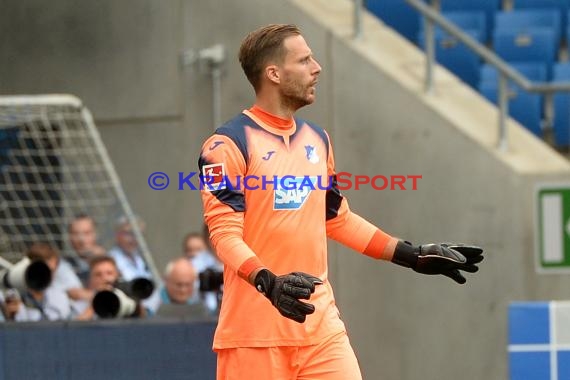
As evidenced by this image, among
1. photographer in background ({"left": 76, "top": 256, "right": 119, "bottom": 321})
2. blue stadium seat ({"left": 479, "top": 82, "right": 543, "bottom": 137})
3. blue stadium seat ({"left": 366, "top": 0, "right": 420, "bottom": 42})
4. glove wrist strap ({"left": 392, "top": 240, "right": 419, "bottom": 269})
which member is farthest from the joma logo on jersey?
blue stadium seat ({"left": 366, "top": 0, "right": 420, "bottom": 42})

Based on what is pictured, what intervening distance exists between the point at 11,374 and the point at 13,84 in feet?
18.3

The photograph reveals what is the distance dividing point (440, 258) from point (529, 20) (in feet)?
26.1

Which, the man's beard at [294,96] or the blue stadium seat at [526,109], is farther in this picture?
the blue stadium seat at [526,109]

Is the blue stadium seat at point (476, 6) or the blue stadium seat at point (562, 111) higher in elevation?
the blue stadium seat at point (476, 6)

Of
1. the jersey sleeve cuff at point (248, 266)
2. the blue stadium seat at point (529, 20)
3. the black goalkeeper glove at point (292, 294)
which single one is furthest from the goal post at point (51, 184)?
the black goalkeeper glove at point (292, 294)

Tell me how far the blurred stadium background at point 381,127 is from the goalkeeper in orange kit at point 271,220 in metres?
5.22

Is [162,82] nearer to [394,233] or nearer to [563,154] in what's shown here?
[394,233]

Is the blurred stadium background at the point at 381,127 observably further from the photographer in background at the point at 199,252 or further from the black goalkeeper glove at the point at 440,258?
the black goalkeeper glove at the point at 440,258

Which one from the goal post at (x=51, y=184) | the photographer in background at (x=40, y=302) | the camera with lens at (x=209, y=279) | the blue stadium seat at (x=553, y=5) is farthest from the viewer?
the blue stadium seat at (x=553, y=5)

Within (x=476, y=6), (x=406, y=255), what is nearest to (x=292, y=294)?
(x=406, y=255)

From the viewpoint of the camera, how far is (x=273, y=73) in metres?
5.18

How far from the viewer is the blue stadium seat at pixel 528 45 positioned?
12523 millimetres

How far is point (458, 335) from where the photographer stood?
1123 cm

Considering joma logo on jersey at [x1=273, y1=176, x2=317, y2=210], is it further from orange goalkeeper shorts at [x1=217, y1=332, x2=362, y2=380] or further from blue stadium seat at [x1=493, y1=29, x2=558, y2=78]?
blue stadium seat at [x1=493, y1=29, x2=558, y2=78]
